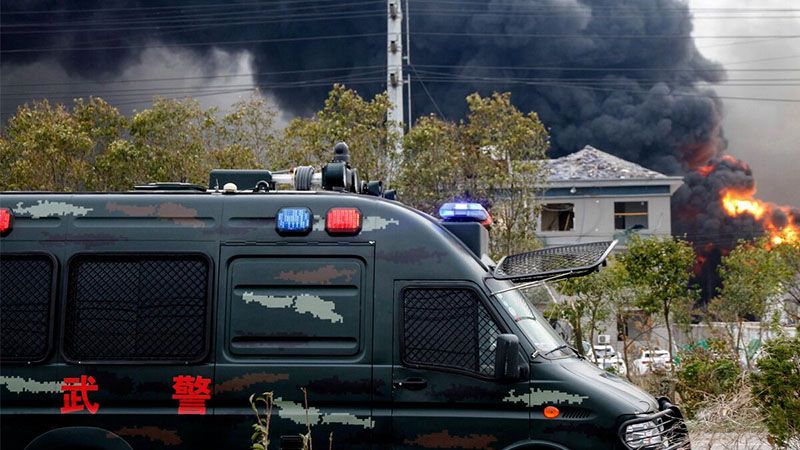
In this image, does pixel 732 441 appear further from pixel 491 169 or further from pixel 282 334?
pixel 491 169

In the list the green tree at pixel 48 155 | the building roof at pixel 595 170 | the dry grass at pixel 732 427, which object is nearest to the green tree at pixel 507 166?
the green tree at pixel 48 155

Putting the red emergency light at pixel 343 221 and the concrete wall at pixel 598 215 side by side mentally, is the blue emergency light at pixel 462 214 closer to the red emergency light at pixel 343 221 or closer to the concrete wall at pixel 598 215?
the red emergency light at pixel 343 221

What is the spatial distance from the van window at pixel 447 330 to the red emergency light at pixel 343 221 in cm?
56

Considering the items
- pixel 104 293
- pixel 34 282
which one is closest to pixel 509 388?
pixel 104 293

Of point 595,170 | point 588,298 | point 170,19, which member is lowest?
point 588,298

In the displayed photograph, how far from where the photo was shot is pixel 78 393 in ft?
22.0

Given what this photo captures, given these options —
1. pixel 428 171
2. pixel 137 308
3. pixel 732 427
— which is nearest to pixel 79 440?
pixel 137 308

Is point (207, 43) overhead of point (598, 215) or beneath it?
overhead

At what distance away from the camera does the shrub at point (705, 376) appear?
40.5 ft

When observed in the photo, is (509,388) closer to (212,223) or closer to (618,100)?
(212,223)

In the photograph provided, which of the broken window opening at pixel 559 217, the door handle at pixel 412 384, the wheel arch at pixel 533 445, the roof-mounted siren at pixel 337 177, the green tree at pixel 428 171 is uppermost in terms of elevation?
the broken window opening at pixel 559 217

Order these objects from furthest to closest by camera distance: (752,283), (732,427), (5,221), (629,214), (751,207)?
(751,207)
(629,214)
(752,283)
(732,427)
(5,221)

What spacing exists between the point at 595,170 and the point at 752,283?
72.1ft

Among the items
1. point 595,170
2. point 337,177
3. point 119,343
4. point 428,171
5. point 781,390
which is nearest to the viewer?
point 119,343
